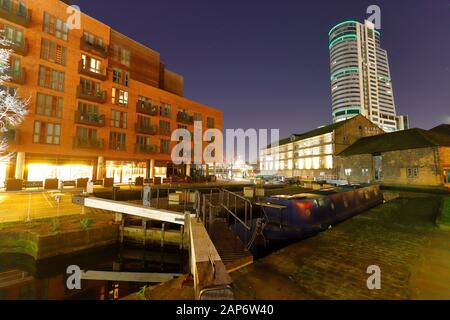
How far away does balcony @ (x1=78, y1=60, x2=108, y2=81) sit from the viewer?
22.6 metres

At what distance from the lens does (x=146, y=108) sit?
28672mm

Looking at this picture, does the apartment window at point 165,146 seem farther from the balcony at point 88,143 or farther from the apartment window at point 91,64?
the apartment window at point 91,64

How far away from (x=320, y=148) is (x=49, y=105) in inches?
2051

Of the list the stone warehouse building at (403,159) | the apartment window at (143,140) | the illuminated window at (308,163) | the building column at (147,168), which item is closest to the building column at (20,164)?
the apartment window at (143,140)

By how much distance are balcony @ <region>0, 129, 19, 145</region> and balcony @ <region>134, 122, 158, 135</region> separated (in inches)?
460

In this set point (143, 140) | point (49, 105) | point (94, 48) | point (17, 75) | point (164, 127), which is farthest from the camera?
point (164, 127)

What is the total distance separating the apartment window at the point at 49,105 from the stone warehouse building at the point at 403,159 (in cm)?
3955

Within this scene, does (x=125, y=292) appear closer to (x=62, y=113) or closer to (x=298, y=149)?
(x=62, y=113)

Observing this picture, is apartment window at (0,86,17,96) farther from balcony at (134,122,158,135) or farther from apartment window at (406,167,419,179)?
apartment window at (406,167,419,179)

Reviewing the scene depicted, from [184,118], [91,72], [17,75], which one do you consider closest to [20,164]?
[17,75]

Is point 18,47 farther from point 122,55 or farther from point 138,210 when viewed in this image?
point 138,210

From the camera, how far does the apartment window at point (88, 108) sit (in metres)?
22.7
